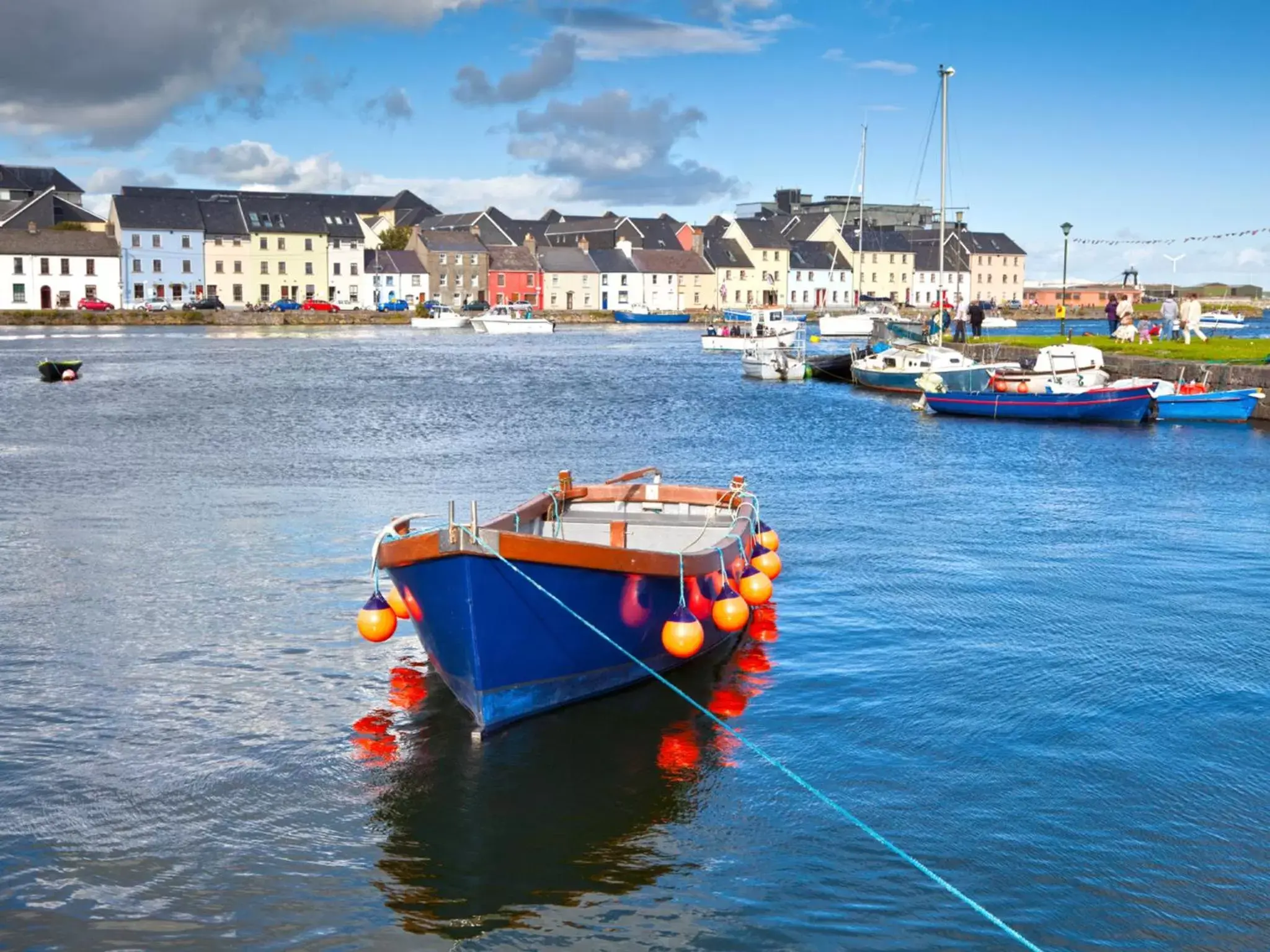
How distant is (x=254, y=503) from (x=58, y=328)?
9531cm

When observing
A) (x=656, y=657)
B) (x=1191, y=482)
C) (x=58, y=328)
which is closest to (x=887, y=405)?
(x=1191, y=482)

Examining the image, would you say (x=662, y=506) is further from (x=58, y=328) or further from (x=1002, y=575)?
(x=58, y=328)

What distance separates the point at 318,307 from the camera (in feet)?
420

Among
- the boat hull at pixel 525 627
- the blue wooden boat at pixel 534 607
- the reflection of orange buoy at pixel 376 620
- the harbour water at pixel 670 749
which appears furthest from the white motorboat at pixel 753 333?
the reflection of orange buoy at pixel 376 620

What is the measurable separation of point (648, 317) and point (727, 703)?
12840cm

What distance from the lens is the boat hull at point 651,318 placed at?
459ft

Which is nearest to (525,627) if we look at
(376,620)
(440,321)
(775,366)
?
(376,620)

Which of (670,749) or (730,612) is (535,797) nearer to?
(670,749)

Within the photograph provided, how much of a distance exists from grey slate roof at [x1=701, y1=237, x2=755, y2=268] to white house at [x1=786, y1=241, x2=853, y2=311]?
5609 millimetres

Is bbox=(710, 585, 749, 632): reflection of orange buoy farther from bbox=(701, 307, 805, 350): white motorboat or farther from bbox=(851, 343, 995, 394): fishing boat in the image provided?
bbox=(701, 307, 805, 350): white motorboat

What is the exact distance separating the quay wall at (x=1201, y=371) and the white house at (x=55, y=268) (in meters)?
99.1

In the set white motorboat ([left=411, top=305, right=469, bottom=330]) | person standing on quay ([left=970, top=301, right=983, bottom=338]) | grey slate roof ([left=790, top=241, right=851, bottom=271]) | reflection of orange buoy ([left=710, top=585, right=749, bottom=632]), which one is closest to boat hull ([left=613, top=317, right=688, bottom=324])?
white motorboat ([left=411, top=305, right=469, bottom=330])

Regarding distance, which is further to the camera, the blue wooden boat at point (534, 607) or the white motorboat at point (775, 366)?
the white motorboat at point (775, 366)

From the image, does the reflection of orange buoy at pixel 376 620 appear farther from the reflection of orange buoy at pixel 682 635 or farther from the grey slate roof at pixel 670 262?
the grey slate roof at pixel 670 262
